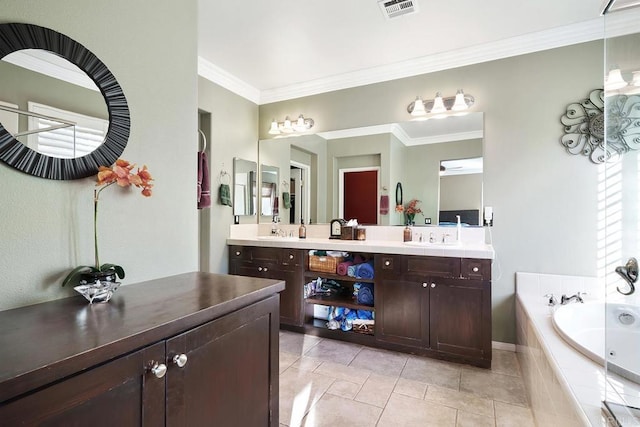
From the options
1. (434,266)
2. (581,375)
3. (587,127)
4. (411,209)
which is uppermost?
(587,127)

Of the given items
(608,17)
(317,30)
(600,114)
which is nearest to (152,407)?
(608,17)

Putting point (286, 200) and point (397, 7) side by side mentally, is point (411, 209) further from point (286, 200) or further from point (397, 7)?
point (397, 7)

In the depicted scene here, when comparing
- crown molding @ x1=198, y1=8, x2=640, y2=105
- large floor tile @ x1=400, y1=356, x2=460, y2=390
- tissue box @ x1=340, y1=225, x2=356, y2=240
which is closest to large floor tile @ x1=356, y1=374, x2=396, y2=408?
large floor tile @ x1=400, y1=356, x2=460, y2=390

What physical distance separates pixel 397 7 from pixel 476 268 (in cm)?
204

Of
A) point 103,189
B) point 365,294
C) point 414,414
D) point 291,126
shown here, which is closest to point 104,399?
point 103,189

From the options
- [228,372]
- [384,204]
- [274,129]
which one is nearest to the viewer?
[228,372]

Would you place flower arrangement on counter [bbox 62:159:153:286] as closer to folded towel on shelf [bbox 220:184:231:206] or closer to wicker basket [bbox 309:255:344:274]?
wicker basket [bbox 309:255:344:274]

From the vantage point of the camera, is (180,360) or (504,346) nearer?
(180,360)

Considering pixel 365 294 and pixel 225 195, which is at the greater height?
pixel 225 195

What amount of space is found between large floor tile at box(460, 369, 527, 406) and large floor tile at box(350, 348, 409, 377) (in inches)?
→ 18.2

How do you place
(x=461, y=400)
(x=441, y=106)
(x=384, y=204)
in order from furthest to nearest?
(x=384, y=204), (x=441, y=106), (x=461, y=400)

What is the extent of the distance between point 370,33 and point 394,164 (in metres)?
1.22

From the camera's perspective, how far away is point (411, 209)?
10.2ft

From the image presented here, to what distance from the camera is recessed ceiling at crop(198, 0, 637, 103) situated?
227 centimetres
